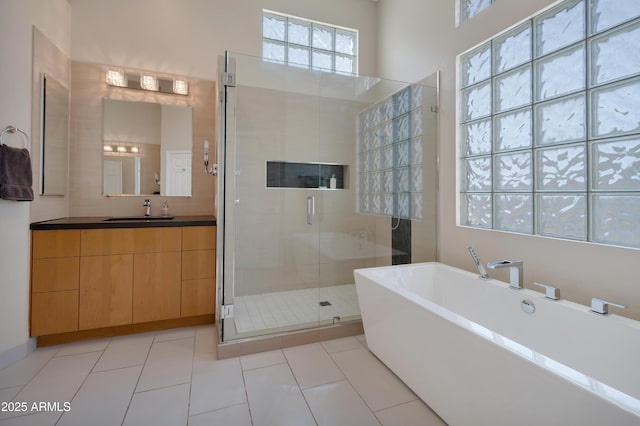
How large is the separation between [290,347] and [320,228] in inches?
41.9

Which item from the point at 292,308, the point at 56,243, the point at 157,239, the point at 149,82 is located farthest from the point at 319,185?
the point at 56,243

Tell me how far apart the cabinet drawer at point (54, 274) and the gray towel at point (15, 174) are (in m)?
0.49

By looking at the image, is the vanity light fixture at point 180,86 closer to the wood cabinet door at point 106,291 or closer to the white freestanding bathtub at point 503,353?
the wood cabinet door at point 106,291

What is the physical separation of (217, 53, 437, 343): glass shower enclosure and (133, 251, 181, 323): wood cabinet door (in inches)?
23.2

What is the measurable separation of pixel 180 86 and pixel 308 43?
5.39 feet

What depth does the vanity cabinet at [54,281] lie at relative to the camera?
7.09 ft

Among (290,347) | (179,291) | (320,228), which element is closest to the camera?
(290,347)

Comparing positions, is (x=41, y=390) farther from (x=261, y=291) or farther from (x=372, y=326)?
(x=372, y=326)

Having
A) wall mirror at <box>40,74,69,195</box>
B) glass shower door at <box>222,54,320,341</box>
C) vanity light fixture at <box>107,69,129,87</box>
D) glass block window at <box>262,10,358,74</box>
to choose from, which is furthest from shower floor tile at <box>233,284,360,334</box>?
glass block window at <box>262,10,358,74</box>

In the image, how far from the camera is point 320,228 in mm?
2809

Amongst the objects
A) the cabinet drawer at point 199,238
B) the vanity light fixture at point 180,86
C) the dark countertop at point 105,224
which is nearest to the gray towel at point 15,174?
the dark countertop at point 105,224

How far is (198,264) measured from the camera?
2.61 metres

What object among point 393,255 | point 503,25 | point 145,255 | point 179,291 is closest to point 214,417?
point 179,291

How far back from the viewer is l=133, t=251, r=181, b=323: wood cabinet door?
2428mm
